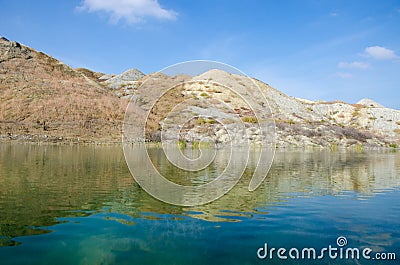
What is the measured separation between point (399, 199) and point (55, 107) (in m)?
68.5

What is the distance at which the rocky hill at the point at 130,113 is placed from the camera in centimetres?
6519

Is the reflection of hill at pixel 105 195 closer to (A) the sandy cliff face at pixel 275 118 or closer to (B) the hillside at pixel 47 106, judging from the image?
(A) the sandy cliff face at pixel 275 118

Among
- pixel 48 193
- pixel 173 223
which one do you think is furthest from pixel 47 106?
pixel 173 223

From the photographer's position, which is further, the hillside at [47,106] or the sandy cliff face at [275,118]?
the sandy cliff face at [275,118]

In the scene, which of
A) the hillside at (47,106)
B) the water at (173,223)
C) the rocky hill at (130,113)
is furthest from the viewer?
the rocky hill at (130,113)

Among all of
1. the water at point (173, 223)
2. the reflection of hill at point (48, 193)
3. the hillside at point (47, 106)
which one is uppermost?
the hillside at point (47, 106)

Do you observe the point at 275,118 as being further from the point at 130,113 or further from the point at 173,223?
the point at 173,223

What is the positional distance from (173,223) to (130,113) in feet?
198

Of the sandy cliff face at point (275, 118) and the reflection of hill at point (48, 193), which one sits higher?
the sandy cliff face at point (275, 118)

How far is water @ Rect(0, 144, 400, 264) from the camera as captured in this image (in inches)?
360

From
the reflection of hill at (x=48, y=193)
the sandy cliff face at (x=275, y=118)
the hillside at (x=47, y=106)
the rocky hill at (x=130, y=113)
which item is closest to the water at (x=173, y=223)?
the reflection of hill at (x=48, y=193)

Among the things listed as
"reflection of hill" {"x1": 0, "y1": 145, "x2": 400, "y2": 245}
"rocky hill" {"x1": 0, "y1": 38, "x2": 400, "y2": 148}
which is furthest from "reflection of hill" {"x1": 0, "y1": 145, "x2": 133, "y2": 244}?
"rocky hill" {"x1": 0, "y1": 38, "x2": 400, "y2": 148}

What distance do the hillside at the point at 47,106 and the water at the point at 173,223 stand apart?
4598cm

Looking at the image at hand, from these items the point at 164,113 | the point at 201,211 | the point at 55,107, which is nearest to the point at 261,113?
the point at 164,113
